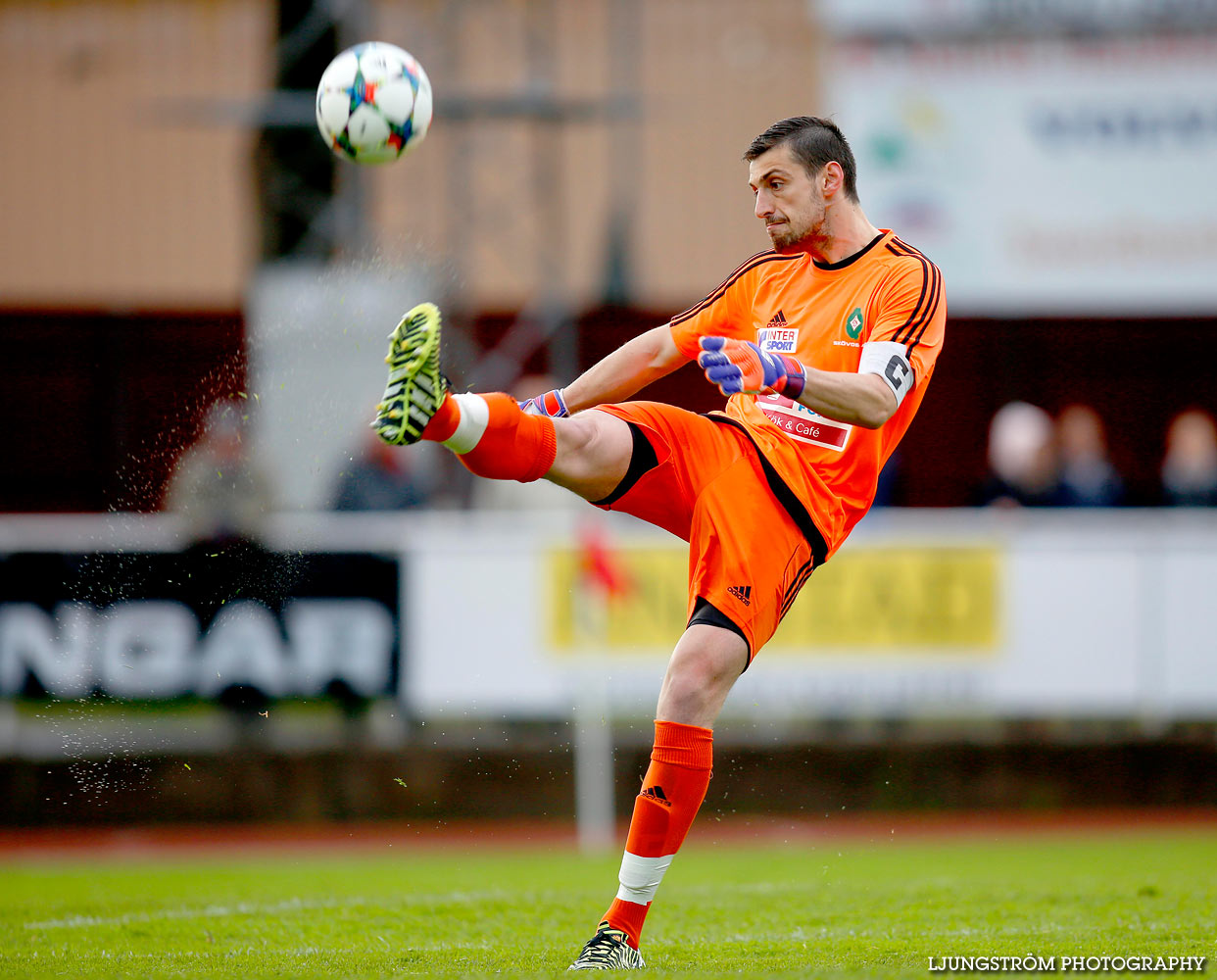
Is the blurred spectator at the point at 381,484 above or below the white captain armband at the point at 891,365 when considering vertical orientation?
below

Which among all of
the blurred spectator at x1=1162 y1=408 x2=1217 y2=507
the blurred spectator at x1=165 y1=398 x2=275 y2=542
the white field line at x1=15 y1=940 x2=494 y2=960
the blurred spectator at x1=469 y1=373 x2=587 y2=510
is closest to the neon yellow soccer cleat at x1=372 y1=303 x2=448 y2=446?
the white field line at x1=15 y1=940 x2=494 y2=960

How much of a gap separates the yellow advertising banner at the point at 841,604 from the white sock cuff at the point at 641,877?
5.58 meters

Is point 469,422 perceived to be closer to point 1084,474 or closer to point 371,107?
point 371,107

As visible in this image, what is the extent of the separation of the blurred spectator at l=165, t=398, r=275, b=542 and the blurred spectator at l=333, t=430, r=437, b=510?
0.57m

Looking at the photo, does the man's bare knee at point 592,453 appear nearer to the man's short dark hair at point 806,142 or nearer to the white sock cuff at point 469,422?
the white sock cuff at point 469,422

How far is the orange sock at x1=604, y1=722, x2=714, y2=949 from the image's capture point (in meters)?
5.48

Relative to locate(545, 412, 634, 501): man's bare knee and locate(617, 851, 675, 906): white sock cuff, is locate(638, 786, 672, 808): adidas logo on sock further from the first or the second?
locate(545, 412, 634, 501): man's bare knee

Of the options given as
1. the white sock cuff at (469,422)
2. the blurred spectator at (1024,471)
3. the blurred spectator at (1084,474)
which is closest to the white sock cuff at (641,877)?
the white sock cuff at (469,422)

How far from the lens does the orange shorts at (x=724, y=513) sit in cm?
556

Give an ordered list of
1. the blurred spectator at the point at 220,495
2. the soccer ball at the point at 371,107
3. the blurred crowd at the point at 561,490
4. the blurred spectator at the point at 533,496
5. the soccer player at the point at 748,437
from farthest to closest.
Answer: the blurred spectator at the point at 533,496 < the blurred crowd at the point at 561,490 < the blurred spectator at the point at 220,495 < the soccer ball at the point at 371,107 < the soccer player at the point at 748,437

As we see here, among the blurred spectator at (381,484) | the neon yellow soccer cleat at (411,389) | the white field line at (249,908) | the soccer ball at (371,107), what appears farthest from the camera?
the blurred spectator at (381,484)

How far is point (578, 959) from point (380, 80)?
326cm

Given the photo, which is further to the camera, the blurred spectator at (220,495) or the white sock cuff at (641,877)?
the blurred spectator at (220,495)

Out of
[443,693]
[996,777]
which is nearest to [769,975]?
[443,693]
